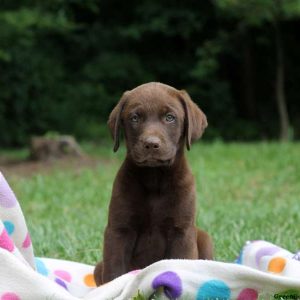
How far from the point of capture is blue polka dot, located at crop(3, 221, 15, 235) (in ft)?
11.8

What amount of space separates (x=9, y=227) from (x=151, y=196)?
750 millimetres

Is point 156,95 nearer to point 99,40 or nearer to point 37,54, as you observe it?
point 37,54

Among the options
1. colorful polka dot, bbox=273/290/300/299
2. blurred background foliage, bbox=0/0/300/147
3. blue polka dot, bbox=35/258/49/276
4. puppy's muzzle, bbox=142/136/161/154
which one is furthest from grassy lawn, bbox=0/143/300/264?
blurred background foliage, bbox=0/0/300/147

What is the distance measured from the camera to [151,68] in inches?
703

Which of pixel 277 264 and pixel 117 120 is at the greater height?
pixel 117 120

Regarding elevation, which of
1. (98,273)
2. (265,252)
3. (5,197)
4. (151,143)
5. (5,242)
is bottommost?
(98,273)

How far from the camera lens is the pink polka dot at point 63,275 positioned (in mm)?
4102

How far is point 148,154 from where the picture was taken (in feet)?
11.2

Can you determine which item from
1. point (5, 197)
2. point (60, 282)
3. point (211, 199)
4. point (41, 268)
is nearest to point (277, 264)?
point (60, 282)

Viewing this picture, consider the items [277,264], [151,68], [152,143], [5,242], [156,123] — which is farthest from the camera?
[151,68]

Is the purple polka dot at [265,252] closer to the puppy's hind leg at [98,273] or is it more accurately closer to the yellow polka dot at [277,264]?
the yellow polka dot at [277,264]

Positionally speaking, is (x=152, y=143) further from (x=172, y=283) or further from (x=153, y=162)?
(x=172, y=283)

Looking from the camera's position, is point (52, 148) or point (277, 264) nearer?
point (277, 264)

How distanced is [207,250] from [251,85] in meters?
14.9
